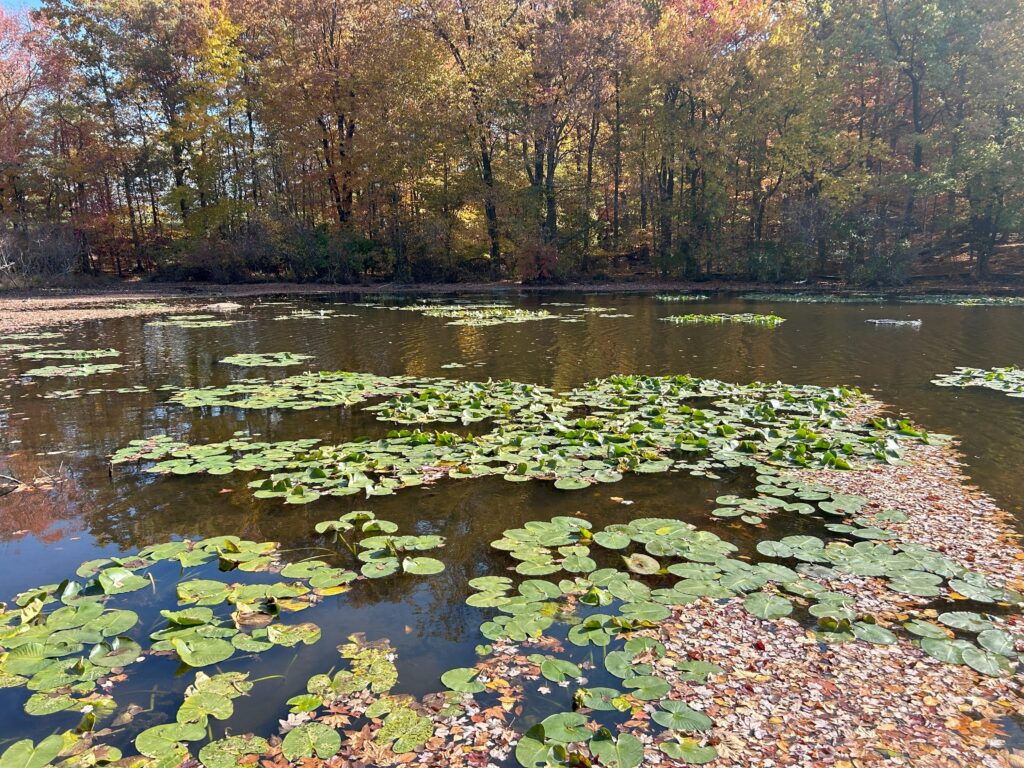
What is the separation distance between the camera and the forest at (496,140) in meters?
26.9

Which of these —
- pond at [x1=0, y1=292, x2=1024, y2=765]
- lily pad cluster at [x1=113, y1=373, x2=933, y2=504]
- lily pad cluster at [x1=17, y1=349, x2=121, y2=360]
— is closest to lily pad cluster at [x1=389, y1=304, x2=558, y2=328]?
pond at [x1=0, y1=292, x2=1024, y2=765]

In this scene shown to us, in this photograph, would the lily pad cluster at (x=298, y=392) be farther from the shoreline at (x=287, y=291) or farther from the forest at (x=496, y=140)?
the forest at (x=496, y=140)

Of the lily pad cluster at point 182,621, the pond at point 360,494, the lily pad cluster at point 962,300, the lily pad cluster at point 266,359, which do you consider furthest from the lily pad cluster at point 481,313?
the lily pad cluster at point 962,300

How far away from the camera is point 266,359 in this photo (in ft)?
36.7

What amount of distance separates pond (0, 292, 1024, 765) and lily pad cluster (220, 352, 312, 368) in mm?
82

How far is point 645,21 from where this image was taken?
1184 inches

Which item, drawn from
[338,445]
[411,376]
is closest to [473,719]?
[338,445]

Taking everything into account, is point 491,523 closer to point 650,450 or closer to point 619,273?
point 650,450

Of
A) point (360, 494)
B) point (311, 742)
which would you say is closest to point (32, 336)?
point (360, 494)

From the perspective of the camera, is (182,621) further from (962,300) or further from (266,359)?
(962,300)

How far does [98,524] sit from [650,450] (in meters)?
4.73

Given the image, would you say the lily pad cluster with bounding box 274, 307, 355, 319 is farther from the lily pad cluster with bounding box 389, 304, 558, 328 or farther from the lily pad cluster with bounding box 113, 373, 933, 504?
the lily pad cluster with bounding box 113, 373, 933, 504

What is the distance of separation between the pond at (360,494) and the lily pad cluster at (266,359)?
0.27 ft

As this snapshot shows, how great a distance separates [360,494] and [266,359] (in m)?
7.07
